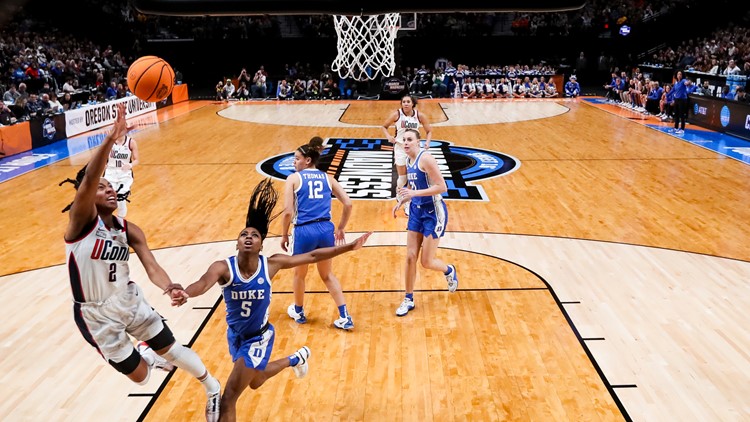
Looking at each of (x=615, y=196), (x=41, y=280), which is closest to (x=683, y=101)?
(x=615, y=196)

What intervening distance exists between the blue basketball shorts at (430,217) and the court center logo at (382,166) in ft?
14.9

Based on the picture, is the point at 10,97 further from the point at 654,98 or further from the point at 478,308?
the point at 654,98

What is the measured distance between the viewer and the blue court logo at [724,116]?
16766mm

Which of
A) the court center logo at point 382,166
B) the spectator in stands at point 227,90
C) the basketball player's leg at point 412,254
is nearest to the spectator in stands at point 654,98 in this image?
the court center logo at point 382,166

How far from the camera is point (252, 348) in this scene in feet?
13.8

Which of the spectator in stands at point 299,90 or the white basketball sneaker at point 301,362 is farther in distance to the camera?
the spectator in stands at point 299,90

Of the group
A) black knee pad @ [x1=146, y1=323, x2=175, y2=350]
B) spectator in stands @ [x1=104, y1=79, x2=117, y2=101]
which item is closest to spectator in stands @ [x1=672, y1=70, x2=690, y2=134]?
black knee pad @ [x1=146, y1=323, x2=175, y2=350]

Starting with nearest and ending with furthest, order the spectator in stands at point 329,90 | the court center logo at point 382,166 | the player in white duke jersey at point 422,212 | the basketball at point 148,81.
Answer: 1. the player in white duke jersey at point 422,212
2. the basketball at point 148,81
3. the court center logo at point 382,166
4. the spectator in stands at point 329,90

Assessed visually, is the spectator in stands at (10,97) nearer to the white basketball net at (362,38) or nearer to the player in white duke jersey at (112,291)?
the white basketball net at (362,38)

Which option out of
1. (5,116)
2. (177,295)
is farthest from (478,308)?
(5,116)

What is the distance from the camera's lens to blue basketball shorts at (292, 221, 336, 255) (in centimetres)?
577

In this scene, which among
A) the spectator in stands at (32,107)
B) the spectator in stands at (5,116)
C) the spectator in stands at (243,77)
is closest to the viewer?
the spectator in stands at (5,116)

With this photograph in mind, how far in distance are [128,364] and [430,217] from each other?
3.10 m

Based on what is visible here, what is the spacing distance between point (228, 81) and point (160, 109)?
4.27 metres
